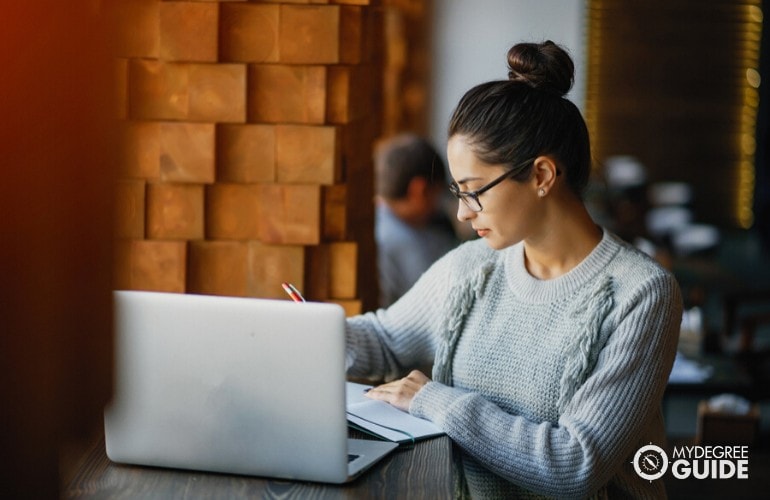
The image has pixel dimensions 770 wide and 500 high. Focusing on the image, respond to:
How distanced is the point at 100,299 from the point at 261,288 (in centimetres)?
183

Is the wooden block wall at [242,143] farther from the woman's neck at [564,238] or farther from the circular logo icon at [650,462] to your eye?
the circular logo icon at [650,462]

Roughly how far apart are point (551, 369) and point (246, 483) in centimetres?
68

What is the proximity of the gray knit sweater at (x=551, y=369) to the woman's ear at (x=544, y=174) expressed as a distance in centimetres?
17

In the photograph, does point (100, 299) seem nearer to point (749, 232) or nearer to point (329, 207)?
point (329, 207)

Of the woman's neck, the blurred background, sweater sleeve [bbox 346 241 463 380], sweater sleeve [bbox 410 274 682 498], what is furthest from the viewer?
sweater sleeve [bbox 346 241 463 380]

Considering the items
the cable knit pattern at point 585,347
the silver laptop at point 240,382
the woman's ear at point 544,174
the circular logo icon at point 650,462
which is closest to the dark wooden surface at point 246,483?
the silver laptop at point 240,382

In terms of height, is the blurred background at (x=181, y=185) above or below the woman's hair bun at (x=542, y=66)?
below

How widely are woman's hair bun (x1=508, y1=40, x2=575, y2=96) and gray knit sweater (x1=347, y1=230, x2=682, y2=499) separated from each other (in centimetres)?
34

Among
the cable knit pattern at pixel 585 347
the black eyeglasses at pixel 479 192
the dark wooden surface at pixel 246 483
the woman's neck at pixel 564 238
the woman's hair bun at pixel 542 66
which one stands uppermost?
the woman's hair bun at pixel 542 66

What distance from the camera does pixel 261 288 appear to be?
2.48 meters

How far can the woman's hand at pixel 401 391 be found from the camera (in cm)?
198

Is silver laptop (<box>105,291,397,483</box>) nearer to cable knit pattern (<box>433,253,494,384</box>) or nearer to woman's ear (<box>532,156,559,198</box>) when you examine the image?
cable knit pattern (<box>433,253,494,384</box>)

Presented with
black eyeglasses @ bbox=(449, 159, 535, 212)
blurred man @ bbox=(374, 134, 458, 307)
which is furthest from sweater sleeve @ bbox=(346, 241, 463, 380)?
blurred man @ bbox=(374, 134, 458, 307)

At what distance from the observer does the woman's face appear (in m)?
2.01
